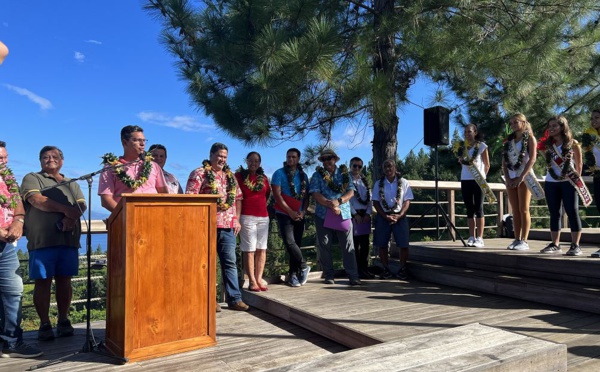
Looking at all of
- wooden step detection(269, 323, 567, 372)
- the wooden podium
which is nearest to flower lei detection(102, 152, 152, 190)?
the wooden podium

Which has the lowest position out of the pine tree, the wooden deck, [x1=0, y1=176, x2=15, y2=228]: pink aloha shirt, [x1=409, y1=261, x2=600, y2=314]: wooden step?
the wooden deck

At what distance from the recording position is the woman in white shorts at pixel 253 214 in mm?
4367

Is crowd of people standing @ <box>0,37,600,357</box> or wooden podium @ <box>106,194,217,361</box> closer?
wooden podium @ <box>106,194,217,361</box>

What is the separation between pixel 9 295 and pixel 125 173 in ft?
3.63

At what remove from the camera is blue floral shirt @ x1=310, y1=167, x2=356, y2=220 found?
16.0ft

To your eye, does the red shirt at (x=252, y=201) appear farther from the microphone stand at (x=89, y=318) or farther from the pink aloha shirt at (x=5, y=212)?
the pink aloha shirt at (x=5, y=212)

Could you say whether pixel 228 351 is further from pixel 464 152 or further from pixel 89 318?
pixel 464 152

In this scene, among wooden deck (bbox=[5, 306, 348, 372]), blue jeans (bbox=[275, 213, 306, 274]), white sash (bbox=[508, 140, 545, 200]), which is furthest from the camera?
white sash (bbox=[508, 140, 545, 200])

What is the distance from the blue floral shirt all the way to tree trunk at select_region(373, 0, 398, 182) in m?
1.68

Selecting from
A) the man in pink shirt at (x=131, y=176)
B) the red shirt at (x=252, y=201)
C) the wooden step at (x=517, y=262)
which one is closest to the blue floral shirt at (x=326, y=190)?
the red shirt at (x=252, y=201)

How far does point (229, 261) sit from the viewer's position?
412 centimetres

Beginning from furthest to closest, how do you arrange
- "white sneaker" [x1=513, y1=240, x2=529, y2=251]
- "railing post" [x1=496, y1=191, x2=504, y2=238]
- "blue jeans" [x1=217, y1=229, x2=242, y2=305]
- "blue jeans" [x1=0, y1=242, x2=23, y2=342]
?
"railing post" [x1=496, y1=191, x2=504, y2=238], "white sneaker" [x1=513, y1=240, x2=529, y2=251], "blue jeans" [x1=217, y1=229, x2=242, y2=305], "blue jeans" [x1=0, y1=242, x2=23, y2=342]

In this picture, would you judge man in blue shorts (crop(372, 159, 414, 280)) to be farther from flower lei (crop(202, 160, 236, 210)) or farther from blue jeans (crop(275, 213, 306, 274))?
flower lei (crop(202, 160, 236, 210))

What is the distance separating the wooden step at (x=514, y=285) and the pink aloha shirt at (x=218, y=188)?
94.0 inches
